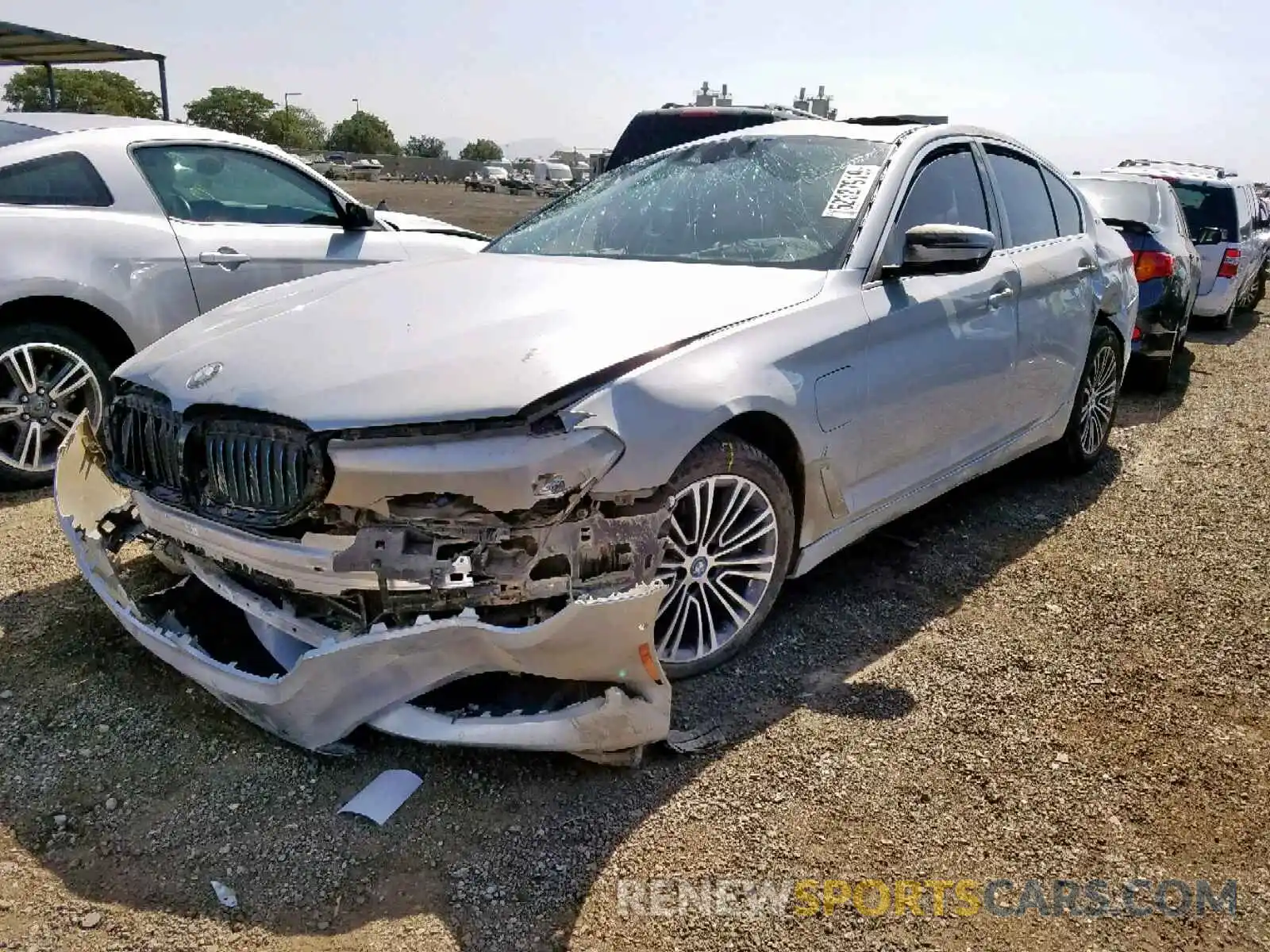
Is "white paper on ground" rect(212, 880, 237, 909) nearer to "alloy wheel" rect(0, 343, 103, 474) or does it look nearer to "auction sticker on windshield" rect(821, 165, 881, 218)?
"auction sticker on windshield" rect(821, 165, 881, 218)

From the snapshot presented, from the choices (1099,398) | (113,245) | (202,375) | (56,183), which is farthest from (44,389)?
(1099,398)

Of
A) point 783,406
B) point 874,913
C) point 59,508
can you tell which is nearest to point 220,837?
point 59,508

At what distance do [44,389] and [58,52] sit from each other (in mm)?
11083

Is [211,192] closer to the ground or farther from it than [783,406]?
farther from it

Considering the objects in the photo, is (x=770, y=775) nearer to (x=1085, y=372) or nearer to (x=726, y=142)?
(x=726, y=142)

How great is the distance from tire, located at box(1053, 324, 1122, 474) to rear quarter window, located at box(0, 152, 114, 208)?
4.82 m

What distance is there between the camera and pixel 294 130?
82.8m

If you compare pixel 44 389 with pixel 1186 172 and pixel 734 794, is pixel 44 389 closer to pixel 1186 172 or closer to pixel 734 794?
pixel 734 794

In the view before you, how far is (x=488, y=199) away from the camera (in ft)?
138

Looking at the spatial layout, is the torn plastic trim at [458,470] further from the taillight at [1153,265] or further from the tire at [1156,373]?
the tire at [1156,373]

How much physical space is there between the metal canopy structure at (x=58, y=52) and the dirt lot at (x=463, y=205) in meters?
6.98

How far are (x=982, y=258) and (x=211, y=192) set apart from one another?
155 inches

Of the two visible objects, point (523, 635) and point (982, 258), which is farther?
point (982, 258)

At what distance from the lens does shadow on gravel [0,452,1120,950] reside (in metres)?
2.16
